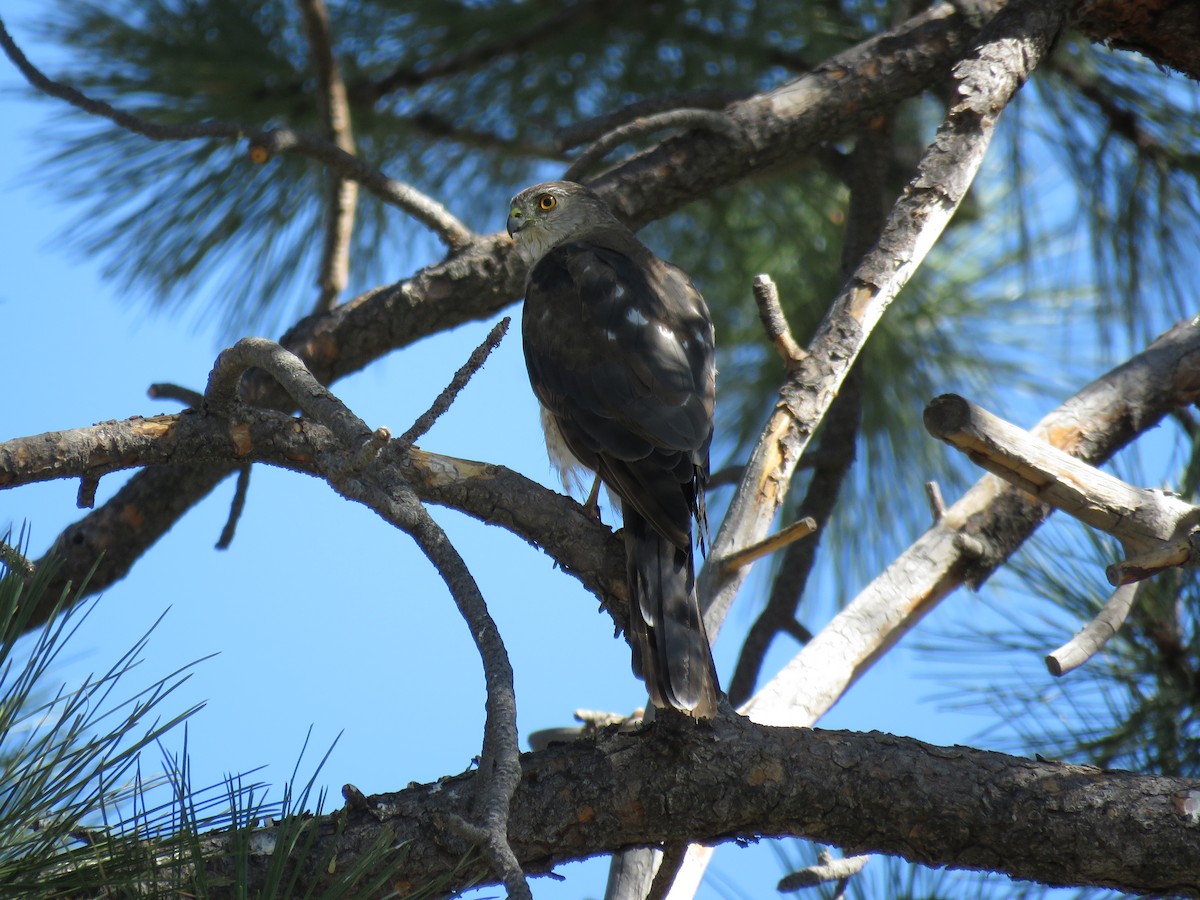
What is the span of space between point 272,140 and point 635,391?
1.29 m

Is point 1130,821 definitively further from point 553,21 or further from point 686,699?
point 553,21

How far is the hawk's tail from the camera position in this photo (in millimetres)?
2191

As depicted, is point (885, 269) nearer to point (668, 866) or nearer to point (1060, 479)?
point (1060, 479)

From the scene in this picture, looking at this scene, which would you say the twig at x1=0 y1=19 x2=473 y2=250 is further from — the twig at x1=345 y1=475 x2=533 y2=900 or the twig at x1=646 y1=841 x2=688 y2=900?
the twig at x1=646 y1=841 x2=688 y2=900

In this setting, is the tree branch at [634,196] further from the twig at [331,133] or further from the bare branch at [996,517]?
the bare branch at [996,517]

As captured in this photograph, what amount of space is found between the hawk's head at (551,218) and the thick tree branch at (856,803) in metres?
2.05

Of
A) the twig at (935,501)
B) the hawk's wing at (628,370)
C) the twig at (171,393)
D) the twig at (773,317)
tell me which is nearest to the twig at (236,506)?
the twig at (171,393)

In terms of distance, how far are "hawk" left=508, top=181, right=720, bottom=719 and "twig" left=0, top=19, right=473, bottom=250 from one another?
13.6 inches

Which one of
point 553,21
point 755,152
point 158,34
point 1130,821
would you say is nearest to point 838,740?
point 1130,821

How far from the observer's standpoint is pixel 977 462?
2.63m

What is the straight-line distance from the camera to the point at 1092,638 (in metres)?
2.49

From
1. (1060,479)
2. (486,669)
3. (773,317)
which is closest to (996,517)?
(1060,479)

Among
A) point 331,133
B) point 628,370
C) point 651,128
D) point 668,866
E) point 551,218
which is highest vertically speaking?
point 331,133

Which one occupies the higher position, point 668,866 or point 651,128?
point 651,128
